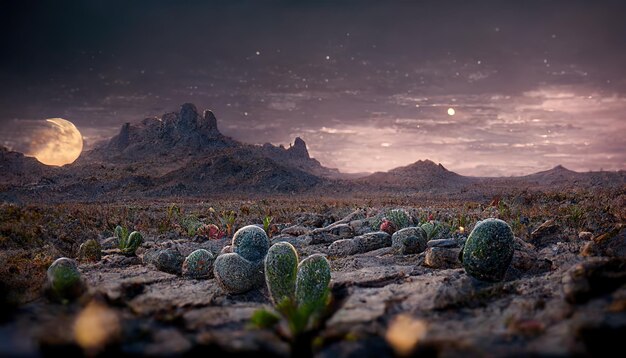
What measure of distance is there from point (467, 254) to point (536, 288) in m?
1.57

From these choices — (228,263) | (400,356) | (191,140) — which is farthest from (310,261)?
(191,140)

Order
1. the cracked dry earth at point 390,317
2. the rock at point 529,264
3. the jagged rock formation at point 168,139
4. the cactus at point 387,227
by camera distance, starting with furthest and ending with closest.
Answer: the jagged rock formation at point 168,139 → the cactus at point 387,227 → the rock at point 529,264 → the cracked dry earth at point 390,317

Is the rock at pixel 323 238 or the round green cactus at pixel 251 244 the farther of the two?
the rock at pixel 323 238

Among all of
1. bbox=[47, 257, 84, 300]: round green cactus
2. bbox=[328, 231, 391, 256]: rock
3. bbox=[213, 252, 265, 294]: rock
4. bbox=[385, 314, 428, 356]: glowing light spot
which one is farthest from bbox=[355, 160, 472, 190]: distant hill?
bbox=[385, 314, 428, 356]: glowing light spot

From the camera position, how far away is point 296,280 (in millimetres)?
7906

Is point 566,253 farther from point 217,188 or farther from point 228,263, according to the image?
point 217,188

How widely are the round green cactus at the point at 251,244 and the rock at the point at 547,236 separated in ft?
26.8

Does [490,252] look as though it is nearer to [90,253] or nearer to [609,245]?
[609,245]

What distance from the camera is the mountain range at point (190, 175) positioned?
76.5 m

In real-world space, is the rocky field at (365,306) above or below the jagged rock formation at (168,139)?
below

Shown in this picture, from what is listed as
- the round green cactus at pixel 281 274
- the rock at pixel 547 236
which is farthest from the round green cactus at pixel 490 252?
the rock at pixel 547 236

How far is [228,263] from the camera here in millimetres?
9125

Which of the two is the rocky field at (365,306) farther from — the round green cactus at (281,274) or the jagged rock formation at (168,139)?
the jagged rock formation at (168,139)

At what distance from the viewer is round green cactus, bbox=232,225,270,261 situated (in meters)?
10.1
